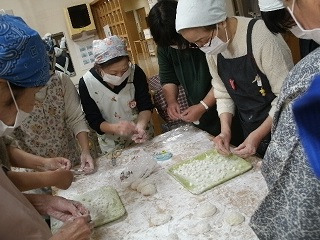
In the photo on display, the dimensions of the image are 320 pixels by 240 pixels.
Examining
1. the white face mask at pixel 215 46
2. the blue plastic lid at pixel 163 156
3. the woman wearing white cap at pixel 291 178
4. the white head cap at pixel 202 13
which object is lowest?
the blue plastic lid at pixel 163 156

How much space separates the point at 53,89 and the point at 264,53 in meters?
1.07

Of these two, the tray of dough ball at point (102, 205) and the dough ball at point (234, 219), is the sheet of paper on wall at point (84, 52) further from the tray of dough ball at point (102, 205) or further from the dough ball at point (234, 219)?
the dough ball at point (234, 219)

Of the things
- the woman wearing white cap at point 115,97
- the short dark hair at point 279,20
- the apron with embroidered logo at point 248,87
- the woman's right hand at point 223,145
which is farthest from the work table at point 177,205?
the short dark hair at point 279,20

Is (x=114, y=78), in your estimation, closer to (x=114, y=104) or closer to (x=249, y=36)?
(x=114, y=104)

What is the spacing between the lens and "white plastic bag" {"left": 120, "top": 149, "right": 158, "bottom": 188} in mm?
1376

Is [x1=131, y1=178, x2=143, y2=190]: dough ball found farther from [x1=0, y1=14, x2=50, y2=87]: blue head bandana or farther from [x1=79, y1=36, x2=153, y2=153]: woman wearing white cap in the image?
[x1=0, y1=14, x2=50, y2=87]: blue head bandana

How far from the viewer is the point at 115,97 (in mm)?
1805

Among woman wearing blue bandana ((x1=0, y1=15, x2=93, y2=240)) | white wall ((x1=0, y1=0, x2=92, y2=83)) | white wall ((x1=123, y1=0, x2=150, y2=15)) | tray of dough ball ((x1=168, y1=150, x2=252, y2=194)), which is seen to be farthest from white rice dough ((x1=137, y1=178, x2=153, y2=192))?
white wall ((x1=0, y1=0, x2=92, y2=83))

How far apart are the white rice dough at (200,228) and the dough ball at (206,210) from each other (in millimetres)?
36

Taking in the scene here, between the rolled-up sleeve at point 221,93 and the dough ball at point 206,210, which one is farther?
the rolled-up sleeve at point 221,93

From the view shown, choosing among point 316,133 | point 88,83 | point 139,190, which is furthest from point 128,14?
point 316,133

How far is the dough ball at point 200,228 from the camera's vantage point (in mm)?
939

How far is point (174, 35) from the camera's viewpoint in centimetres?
162

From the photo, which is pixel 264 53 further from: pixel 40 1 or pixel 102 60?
pixel 40 1
